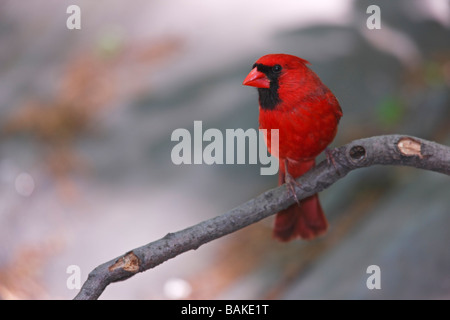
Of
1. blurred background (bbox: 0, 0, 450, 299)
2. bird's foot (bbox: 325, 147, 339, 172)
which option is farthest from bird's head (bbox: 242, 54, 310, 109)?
blurred background (bbox: 0, 0, 450, 299)

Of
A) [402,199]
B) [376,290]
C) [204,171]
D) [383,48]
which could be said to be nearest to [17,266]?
[204,171]

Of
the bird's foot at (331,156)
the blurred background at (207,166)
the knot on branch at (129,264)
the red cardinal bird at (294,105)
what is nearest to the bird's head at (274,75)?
the red cardinal bird at (294,105)

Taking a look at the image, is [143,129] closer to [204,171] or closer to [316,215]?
[204,171]

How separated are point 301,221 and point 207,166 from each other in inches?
79.6

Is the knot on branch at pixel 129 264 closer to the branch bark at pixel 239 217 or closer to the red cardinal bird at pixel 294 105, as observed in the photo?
the branch bark at pixel 239 217

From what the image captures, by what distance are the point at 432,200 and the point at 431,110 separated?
1406mm

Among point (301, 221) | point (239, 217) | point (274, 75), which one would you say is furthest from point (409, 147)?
point (301, 221)

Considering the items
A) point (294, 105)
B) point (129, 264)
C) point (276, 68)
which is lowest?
point (129, 264)

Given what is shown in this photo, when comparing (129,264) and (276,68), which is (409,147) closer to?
(276,68)

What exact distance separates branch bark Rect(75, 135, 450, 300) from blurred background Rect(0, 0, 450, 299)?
95 cm

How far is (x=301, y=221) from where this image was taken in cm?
219

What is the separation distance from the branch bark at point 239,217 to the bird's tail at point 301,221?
19.4 inches

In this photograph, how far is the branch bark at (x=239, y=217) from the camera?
1.52 metres

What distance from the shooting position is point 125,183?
A: 439 cm
